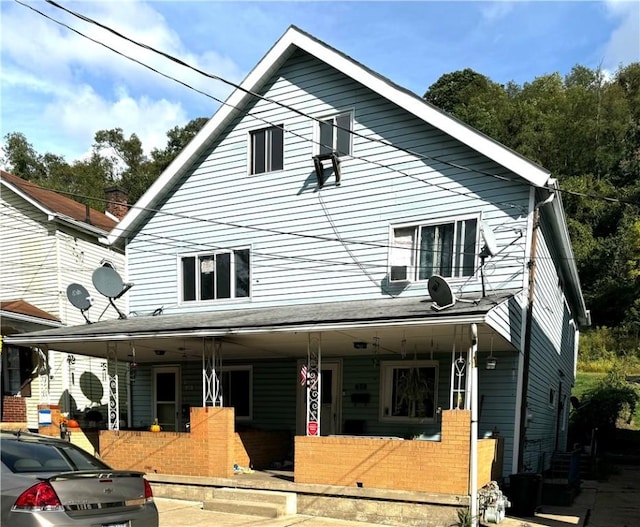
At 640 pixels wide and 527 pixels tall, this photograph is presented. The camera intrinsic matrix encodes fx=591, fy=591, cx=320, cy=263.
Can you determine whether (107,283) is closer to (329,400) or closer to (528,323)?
(329,400)

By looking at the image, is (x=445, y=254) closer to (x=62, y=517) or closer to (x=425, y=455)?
(x=425, y=455)

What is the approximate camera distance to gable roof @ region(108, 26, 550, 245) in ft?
38.7

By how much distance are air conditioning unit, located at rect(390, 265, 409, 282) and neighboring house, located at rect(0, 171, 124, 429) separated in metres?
10.8

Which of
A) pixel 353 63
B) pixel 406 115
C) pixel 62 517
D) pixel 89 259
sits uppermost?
pixel 353 63

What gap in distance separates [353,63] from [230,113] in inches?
138

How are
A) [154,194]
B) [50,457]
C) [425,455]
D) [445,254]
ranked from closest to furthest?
[50,457]
[425,455]
[445,254]
[154,194]

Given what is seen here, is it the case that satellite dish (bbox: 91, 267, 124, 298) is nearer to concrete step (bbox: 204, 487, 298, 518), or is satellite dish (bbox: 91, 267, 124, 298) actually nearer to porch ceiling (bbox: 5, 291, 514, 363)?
porch ceiling (bbox: 5, 291, 514, 363)

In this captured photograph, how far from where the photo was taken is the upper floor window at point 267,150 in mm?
14594

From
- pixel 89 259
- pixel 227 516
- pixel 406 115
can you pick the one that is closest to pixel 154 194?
pixel 89 259

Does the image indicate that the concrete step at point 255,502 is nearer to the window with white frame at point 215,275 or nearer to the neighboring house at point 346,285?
the neighboring house at point 346,285

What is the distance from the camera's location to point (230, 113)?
14.9m

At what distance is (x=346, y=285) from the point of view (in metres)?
13.6

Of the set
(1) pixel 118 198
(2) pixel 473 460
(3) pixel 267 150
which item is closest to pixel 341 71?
(3) pixel 267 150

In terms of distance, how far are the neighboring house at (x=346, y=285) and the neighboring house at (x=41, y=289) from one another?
3.60 meters
